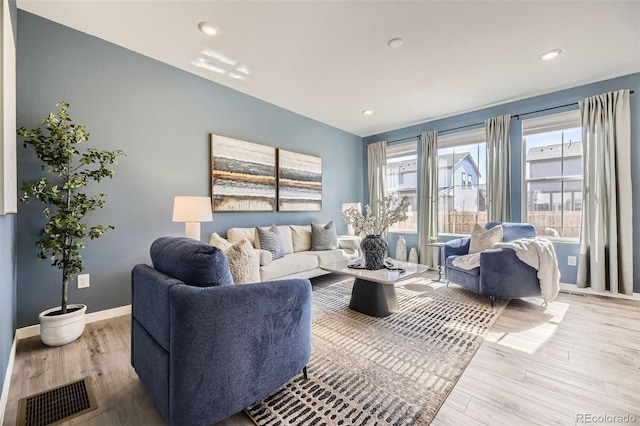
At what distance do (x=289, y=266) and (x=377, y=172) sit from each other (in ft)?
10.0

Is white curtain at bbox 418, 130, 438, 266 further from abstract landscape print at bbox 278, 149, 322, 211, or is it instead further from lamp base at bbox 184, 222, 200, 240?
lamp base at bbox 184, 222, 200, 240

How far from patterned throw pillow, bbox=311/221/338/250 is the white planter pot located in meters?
2.72

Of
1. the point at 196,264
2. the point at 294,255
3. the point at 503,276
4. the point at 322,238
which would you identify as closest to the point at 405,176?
the point at 322,238

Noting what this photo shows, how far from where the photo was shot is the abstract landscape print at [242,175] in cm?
334

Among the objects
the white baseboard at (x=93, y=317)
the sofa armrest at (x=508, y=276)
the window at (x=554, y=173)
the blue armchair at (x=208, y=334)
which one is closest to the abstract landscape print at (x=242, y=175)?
the white baseboard at (x=93, y=317)

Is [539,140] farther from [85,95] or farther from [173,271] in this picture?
[85,95]

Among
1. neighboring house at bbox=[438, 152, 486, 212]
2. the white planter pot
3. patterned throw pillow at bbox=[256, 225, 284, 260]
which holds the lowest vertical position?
the white planter pot

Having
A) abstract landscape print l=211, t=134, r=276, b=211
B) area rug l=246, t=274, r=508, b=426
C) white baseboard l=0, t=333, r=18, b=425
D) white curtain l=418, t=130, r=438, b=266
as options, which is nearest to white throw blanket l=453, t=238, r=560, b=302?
area rug l=246, t=274, r=508, b=426

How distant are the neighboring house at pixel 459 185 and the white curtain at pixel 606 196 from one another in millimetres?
1222

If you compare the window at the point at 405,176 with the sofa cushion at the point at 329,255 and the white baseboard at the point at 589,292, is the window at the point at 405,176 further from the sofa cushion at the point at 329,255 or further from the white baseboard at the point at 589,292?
the white baseboard at the point at 589,292

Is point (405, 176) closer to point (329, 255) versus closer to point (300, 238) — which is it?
point (329, 255)

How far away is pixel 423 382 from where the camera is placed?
5.18ft

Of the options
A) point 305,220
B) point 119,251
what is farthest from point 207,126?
point 305,220

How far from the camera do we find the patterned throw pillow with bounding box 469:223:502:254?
123 inches
